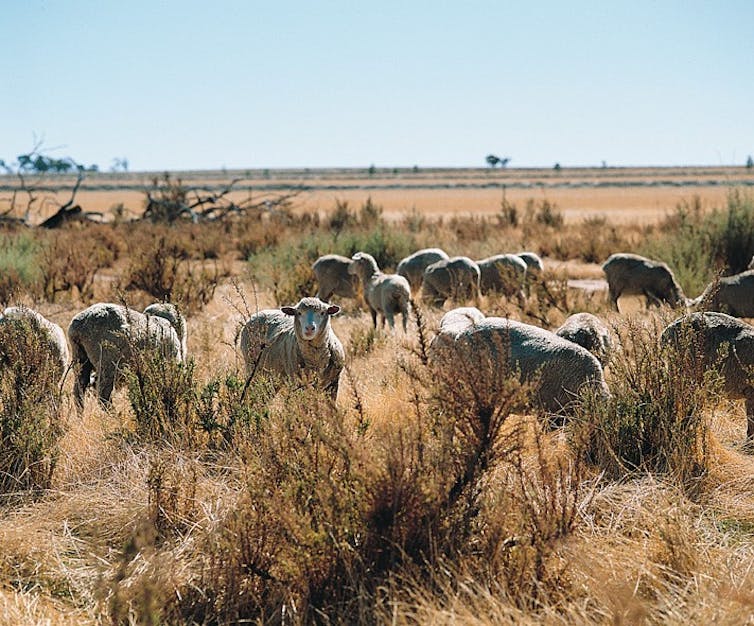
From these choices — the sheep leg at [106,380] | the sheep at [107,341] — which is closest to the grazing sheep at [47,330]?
the sheep at [107,341]

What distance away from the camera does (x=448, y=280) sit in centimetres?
1333

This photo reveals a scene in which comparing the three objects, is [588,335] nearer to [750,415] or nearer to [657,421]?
[750,415]

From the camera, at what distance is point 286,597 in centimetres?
410

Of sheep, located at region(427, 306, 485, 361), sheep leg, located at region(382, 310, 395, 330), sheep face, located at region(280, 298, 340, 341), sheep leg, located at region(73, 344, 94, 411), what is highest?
sheep face, located at region(280, 298, 340, 341)

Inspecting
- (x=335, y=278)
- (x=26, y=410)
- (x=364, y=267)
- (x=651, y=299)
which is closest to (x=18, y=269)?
(x=335, y=278)

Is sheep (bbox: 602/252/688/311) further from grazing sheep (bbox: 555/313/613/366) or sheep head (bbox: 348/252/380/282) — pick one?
grazing sheep (bbox: 555/313/613/366)

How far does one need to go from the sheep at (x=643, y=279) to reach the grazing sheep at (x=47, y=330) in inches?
335

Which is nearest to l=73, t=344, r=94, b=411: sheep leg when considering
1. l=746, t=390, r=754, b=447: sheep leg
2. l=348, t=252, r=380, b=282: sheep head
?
l=746, t=390, r=754, b=447: sheep leg

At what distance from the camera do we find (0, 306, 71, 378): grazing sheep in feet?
23.5

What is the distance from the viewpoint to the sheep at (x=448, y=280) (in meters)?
13.2

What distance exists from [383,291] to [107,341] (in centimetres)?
559

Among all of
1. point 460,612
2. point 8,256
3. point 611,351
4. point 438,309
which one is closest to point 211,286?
point 8,256

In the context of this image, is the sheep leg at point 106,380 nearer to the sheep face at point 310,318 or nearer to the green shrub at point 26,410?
the green shrub at point 26,410

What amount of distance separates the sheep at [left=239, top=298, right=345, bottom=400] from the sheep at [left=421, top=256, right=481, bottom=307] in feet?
19.1
